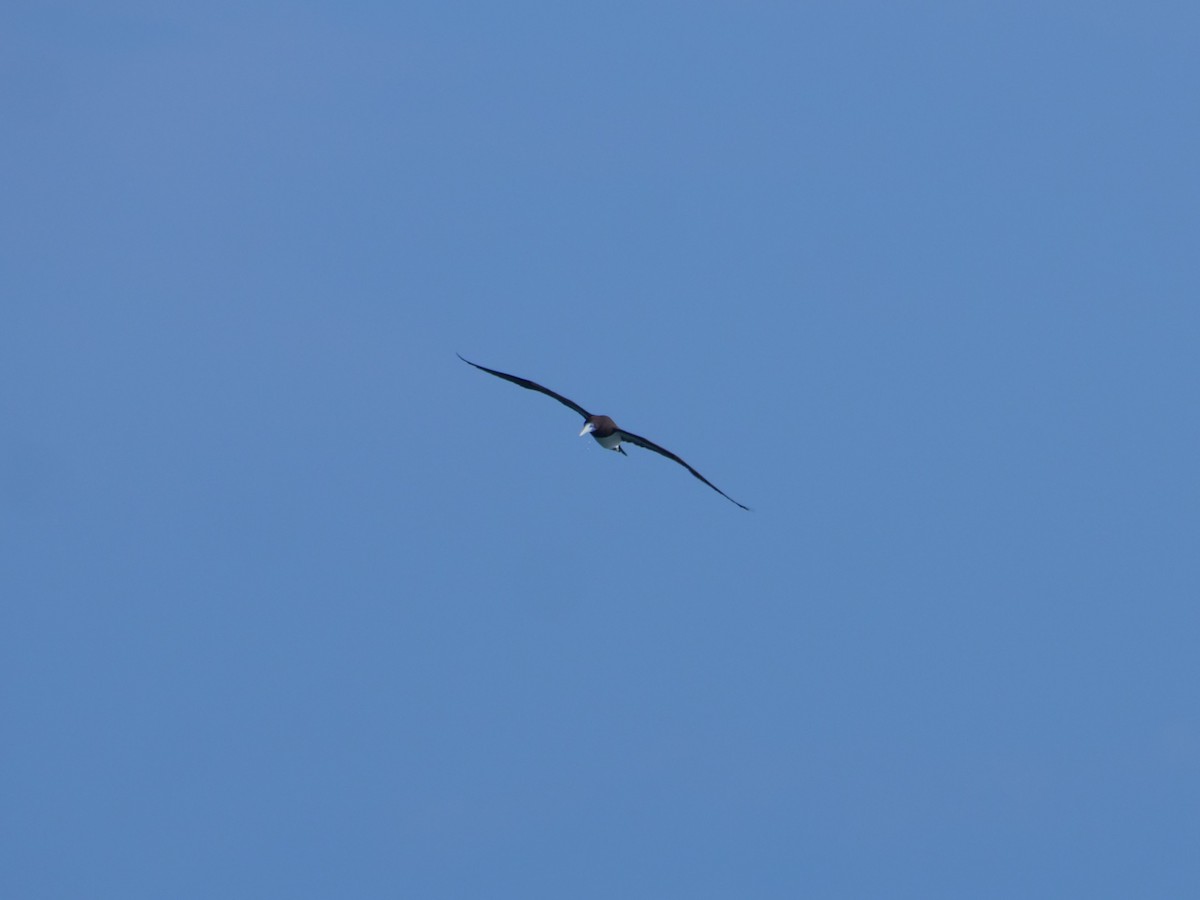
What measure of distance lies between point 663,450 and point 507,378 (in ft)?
16.2

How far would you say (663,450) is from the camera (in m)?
43.8

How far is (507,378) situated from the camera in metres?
42.6

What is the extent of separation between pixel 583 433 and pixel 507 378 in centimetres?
270

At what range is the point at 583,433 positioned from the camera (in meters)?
43.4

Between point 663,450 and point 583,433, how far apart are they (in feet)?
7.74
